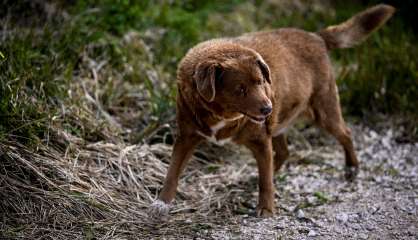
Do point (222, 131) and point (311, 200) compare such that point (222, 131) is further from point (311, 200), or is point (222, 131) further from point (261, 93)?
point (311, 200)

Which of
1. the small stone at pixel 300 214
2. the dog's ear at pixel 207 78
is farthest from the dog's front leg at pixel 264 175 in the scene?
the dog's ear at pixel 207 78

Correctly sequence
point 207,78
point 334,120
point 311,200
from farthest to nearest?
point 334,120, point 311,200, point 207,78

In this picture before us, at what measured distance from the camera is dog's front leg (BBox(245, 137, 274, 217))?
5.00 meters

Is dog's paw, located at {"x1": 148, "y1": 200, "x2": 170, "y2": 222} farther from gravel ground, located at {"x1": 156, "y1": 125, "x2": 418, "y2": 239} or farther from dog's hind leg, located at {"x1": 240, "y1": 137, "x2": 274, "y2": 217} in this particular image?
dog's hind leg, located at {"x1": 240, "y1": 137, "x2": 274, "y2": 217}

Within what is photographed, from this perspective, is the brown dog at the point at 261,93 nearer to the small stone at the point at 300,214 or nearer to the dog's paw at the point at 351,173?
the dog's paw at the point at 351,173

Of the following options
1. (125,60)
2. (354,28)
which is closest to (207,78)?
(354,28)

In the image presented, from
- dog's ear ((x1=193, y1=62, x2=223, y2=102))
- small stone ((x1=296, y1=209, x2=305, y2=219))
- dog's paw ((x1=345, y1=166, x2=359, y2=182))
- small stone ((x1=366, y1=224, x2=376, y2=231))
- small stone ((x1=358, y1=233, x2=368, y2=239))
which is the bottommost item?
dog's paw ((x1=345, y1=166, x2=359, y2=182))

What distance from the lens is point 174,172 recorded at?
4984 millimetres

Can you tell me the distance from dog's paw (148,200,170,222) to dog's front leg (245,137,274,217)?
0.69 meters

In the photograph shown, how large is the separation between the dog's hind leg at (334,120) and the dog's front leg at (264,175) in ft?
3.10

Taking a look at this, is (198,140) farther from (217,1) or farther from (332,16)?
(332,16)

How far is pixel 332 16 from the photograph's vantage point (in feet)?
29.1

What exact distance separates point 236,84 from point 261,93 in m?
0.18

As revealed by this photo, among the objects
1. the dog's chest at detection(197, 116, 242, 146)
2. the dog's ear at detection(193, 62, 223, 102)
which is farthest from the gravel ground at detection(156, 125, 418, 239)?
the dog's ear at detection(193, 62, 223, 102)
